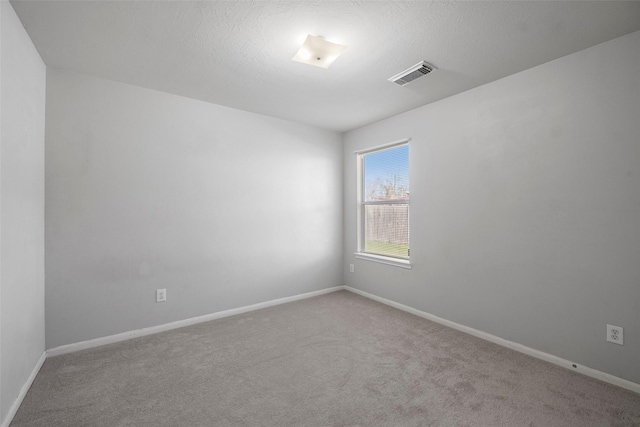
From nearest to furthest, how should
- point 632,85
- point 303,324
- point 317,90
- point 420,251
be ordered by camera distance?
point 632,85
point 317,90
point 303,324
point 420,251

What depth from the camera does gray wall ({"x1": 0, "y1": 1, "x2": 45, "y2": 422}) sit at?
5.57 feet

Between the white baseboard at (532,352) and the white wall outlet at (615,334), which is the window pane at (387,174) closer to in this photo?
the white baseboard at (532,352)

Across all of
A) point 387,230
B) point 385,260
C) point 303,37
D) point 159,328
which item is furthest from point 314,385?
point 303,37

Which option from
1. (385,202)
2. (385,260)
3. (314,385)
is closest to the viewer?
(314,385)

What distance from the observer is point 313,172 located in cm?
423

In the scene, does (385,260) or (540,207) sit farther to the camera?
(385,260)

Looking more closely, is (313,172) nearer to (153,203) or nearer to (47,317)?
(153,203)

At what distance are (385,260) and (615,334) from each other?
7.16 feet

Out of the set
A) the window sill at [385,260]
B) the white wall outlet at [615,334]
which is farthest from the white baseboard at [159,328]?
the white wall outlet at [615,334]

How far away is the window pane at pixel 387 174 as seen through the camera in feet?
12.2

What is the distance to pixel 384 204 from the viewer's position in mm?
4016

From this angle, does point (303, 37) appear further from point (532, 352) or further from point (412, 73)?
point (532, 352)

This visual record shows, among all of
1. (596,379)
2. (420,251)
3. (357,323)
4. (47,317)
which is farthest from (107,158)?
(596,379)

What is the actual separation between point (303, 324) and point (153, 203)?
2.01 m
